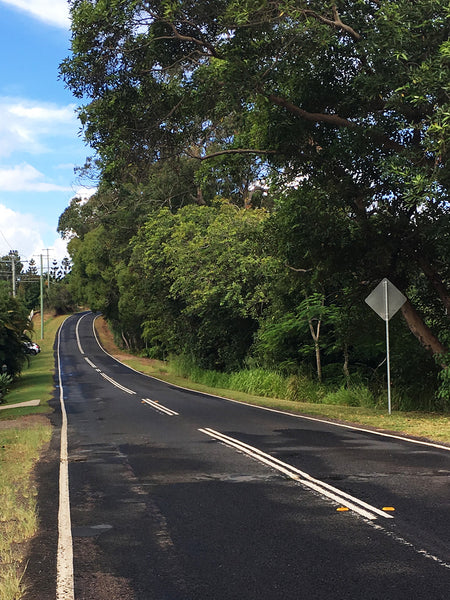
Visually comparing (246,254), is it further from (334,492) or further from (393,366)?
(334,492)

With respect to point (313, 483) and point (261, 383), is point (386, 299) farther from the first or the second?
point (261, 383)

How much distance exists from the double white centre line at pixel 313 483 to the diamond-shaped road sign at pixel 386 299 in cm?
582

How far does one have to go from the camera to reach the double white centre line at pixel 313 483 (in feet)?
22.7

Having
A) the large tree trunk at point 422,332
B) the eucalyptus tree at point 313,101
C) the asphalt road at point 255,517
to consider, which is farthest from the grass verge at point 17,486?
the large tree trunk at point 422,332

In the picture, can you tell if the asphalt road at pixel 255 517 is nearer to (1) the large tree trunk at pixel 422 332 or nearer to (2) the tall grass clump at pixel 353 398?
(1) the large tree trunk at pixel 422 332

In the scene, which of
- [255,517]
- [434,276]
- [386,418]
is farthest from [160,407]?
[255,517]

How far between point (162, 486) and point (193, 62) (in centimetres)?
1121

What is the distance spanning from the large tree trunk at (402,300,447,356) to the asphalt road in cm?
Result: 554

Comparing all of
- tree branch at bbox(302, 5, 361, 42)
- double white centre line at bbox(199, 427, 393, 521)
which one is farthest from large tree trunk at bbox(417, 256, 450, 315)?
double white centre line at bbox(199, 427, 393, 521)

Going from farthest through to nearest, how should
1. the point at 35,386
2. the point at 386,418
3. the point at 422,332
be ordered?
the point at 35,386
the point at 422,332
the point at 386,418

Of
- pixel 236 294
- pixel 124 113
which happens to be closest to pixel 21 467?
pixel 124 113

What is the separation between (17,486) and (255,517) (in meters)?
3.91

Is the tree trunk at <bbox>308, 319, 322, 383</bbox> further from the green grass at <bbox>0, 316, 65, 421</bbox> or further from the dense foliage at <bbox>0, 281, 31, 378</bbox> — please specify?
the dense foliage at <bbox>0, 281, 31, 378</bbox>

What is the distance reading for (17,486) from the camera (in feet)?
29.7
